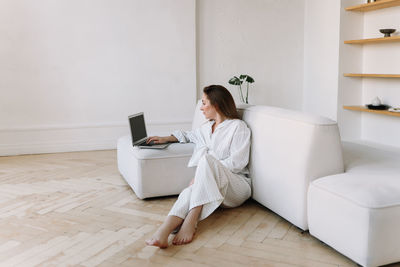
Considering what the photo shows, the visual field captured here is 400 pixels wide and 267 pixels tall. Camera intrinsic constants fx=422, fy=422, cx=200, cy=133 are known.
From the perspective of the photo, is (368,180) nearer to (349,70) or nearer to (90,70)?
(349,70)

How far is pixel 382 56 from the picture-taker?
5164 mm

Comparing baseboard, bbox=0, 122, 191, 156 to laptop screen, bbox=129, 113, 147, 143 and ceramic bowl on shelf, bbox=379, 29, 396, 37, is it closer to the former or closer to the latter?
laptop screen, bbox=129, 113, 147, 143

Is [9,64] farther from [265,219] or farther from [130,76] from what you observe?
[265,219]

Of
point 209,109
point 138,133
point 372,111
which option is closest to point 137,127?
point 138,133

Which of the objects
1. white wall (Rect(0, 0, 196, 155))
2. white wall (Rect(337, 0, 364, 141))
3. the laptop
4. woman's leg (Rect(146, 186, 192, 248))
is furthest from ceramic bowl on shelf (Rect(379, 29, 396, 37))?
woman's leg (Rect(146, 186, 192, 248))

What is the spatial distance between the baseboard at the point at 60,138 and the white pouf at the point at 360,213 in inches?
128

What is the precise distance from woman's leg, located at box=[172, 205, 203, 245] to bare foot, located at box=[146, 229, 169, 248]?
0.08 metres

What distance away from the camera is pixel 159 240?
2.33 meters

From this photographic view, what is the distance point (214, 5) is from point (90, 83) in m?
2.04

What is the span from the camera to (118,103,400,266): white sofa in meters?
2.02

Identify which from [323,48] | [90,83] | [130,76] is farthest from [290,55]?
[90,83]

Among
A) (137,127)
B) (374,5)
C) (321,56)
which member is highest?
(374,5)

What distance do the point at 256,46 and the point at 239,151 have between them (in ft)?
11.8

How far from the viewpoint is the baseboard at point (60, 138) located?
204 inches
